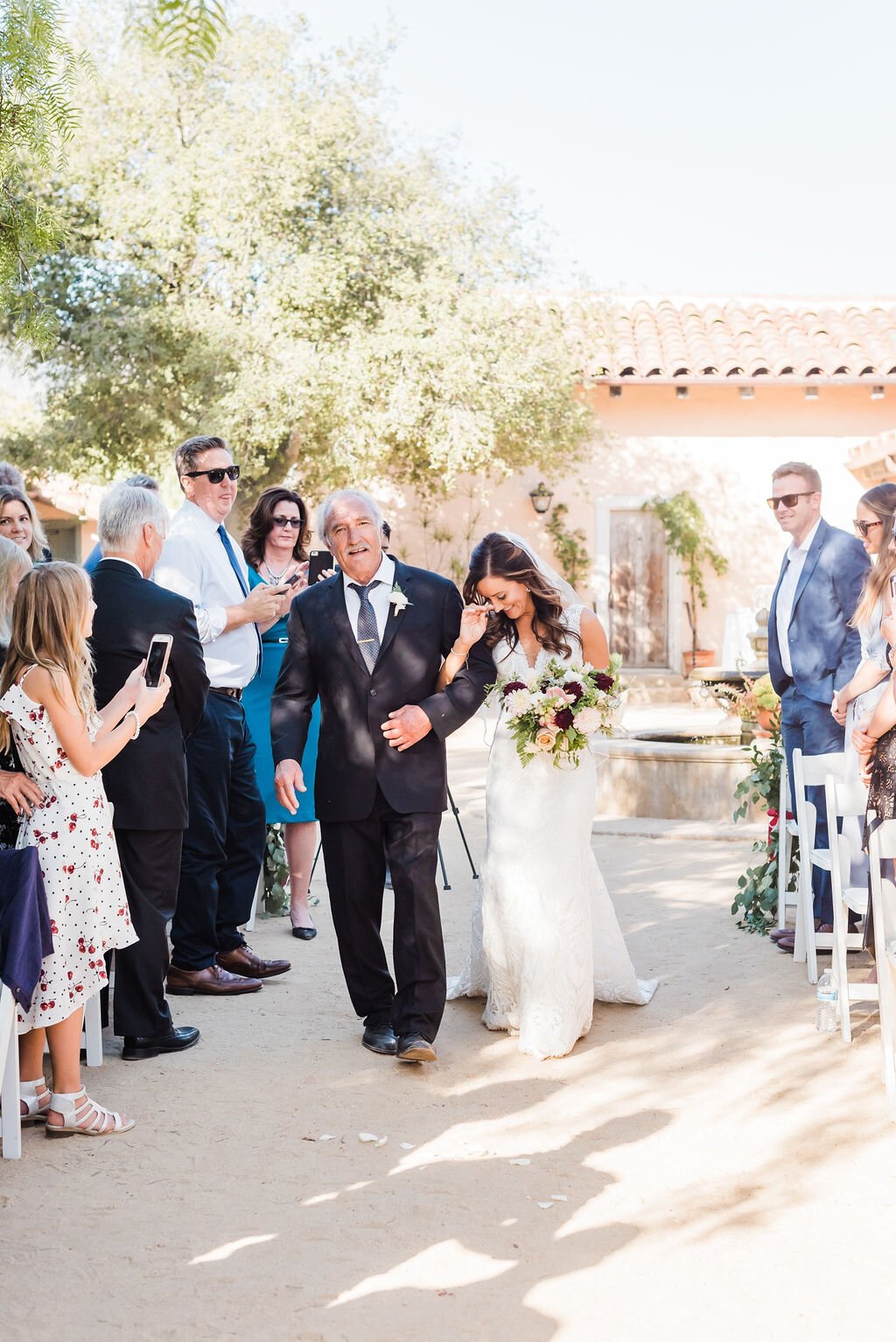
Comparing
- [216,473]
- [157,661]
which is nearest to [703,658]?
[216,473]

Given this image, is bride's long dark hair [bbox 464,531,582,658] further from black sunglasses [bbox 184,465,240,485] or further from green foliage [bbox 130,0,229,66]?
green foliage [bbox 130,0,229,66]

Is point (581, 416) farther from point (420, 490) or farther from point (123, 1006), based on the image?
point (123, 1006)

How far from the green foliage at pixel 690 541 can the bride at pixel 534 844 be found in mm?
14867

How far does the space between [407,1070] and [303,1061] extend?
384 millimetres

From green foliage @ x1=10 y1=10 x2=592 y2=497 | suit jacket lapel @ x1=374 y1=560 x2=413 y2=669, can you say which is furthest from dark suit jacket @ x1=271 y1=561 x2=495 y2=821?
green foliage @ x1=10 y1=10 x2=592 y2=497

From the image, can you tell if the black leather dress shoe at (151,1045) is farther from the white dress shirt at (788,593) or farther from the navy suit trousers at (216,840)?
the white dress shirt at (788,593)

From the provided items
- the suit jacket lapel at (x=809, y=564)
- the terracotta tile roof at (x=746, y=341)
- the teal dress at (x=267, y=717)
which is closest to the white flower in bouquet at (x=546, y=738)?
the suit jacket lapel at (x=809, y=564)

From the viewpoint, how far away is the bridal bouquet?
4.80 m

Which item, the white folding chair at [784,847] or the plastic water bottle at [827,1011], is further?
the white folding chair at [784,847]

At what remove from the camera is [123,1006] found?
15.5 ft

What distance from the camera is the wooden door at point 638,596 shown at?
2031 cm

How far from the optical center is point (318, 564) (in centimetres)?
612

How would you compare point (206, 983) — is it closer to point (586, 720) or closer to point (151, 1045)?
point (151, 1045)

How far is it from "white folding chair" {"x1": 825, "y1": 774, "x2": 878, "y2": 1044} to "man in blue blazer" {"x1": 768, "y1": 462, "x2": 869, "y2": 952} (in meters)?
0.86
